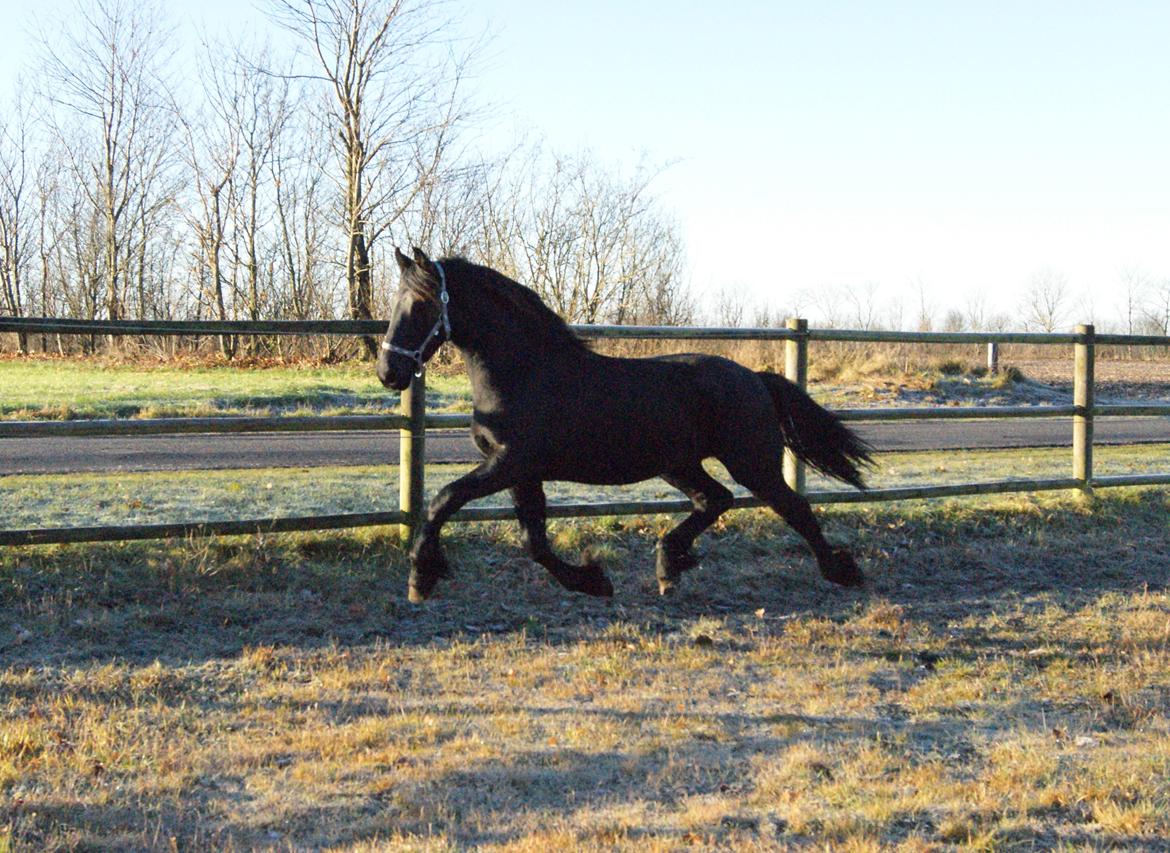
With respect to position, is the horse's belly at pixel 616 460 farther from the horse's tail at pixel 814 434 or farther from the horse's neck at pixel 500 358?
the horse's tail at pixel 814 434

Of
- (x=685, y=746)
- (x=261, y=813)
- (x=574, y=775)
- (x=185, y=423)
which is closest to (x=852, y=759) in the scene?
(x=685, y=746)

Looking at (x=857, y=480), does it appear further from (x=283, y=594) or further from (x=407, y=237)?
(x=407, y=237)

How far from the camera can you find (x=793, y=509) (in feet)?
23.1

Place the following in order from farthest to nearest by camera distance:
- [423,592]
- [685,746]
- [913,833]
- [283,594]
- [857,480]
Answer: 1. [857,480]
2. [283,594]
3. [423,592]
4. [685,746]
5. [913,833]

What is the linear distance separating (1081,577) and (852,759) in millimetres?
4570

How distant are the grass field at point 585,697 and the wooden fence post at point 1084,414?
142cm

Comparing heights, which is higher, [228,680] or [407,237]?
[407,237]

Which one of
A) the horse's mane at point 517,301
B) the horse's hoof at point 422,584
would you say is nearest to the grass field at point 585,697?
the horse's hoof at point 422,584

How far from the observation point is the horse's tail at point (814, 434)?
7.35m

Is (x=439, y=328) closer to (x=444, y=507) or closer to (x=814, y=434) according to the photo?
(x=444, y=507)

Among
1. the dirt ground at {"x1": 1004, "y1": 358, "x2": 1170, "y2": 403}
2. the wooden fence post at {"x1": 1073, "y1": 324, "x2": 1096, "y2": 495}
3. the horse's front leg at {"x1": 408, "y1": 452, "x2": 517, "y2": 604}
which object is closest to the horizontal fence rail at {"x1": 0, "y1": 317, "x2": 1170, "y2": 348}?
the wooden fence post at {"x1": 1073, "y1": 324, "x2": 1096, "y2": 495}

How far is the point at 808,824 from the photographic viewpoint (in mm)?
3789

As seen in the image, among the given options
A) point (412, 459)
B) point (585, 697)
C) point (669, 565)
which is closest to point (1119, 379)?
point (669, 565)

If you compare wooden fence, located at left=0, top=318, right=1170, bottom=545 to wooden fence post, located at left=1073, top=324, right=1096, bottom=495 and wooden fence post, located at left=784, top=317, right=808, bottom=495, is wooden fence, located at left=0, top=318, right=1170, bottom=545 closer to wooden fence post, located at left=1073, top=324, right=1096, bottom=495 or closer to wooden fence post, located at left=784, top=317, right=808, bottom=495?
wooden fence post, located at left=784, top=317, right=808, bottom=495
